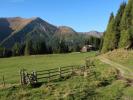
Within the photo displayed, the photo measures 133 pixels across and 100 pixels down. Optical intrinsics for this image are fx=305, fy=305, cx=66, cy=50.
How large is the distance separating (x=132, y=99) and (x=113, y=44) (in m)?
58.8

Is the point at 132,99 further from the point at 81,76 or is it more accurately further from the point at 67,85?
the point at 81,76

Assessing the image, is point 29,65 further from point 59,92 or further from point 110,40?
point 59,92

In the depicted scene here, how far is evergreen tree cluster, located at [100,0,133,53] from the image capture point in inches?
2960

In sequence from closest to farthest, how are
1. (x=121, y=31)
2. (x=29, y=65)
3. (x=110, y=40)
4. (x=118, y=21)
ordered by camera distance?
(x=29, y=65)
(x=121, y=31)
(x=110, y=40)
(x=118, y=21)

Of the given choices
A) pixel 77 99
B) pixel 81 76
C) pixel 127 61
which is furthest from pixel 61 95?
pixel 127 61

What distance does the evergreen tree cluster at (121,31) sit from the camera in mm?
75188

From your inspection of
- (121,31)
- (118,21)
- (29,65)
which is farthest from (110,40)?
(29,65)

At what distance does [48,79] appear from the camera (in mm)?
39219

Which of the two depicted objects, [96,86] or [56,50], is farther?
[56,50]

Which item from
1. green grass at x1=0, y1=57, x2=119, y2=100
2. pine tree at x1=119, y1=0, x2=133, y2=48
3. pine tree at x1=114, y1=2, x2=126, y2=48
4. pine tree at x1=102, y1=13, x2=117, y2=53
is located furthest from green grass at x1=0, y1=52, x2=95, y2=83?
pine tree at x1=114, y1=2, x2=126, y2=48

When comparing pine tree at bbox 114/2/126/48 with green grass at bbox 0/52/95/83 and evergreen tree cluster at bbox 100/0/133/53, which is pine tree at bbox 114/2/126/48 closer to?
evergreen tree cluster at bbox 100/0/133/53

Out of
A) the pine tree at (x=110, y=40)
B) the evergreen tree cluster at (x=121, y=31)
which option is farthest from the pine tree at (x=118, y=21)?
the pine tree at (x=110, y=40)

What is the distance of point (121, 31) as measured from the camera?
79.9 meters

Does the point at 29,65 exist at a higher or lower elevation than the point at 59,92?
higher
